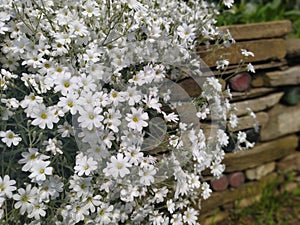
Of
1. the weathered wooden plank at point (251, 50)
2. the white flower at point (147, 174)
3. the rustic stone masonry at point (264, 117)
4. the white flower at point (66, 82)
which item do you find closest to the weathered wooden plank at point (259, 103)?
the rustic stone masonry at point (264, 117)

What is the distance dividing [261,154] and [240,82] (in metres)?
0.53

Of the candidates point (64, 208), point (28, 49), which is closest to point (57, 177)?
point (64, 208)

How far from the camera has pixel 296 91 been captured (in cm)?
297

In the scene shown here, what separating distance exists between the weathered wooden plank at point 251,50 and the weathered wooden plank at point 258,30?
0.10 feet

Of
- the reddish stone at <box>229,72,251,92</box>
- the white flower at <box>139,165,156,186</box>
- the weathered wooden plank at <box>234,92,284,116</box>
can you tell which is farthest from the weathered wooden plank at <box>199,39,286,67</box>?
the white flower at <box>139,165,156,186</box>

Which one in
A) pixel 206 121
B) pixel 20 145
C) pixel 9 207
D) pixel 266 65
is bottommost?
pixel 9 207

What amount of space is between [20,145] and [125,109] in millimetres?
421

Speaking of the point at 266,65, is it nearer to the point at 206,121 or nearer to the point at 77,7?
the point at 206,121

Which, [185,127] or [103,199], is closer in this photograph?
[103,199]

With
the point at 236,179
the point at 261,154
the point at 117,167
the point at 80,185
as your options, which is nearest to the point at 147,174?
the point at 117,167

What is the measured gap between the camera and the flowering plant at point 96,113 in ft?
5.41

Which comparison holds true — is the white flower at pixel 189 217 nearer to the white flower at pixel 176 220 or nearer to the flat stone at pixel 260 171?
the white flower at pixel 176 220

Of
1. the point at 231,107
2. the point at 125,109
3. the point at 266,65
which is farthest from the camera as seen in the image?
the point at 266,65

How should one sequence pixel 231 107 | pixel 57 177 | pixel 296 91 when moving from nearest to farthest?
1. pixel 57 177
2. pixel 231 107
3. pixel 296 91
